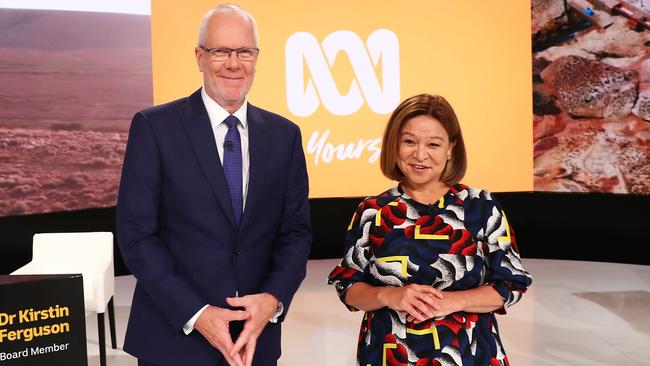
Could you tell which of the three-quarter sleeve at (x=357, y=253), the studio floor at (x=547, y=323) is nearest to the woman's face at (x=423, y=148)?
the three-quarter sleeve at (x=357, y=253)

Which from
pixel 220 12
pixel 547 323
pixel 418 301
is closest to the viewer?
pixel 220 12

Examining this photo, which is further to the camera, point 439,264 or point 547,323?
point 547,323

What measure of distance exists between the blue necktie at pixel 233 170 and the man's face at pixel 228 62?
11 centimetres

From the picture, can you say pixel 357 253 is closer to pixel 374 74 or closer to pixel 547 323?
pixel 547 323

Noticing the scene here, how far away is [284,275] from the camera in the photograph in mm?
1843

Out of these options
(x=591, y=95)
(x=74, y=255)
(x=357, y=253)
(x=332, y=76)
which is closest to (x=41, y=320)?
(x=357, y=253)

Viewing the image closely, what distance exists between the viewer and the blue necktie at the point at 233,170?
5.97ft

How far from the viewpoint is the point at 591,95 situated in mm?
7836

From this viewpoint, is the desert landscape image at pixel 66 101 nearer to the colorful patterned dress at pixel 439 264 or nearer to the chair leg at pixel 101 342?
the chair leg at pixel 101 342

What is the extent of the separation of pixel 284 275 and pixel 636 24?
22.6ft

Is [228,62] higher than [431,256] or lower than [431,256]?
higher

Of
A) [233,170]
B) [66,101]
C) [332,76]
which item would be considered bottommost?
[233,170]

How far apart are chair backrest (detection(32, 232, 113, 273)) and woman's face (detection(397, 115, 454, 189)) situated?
3.26 meters

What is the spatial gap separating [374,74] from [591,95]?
2350mm
